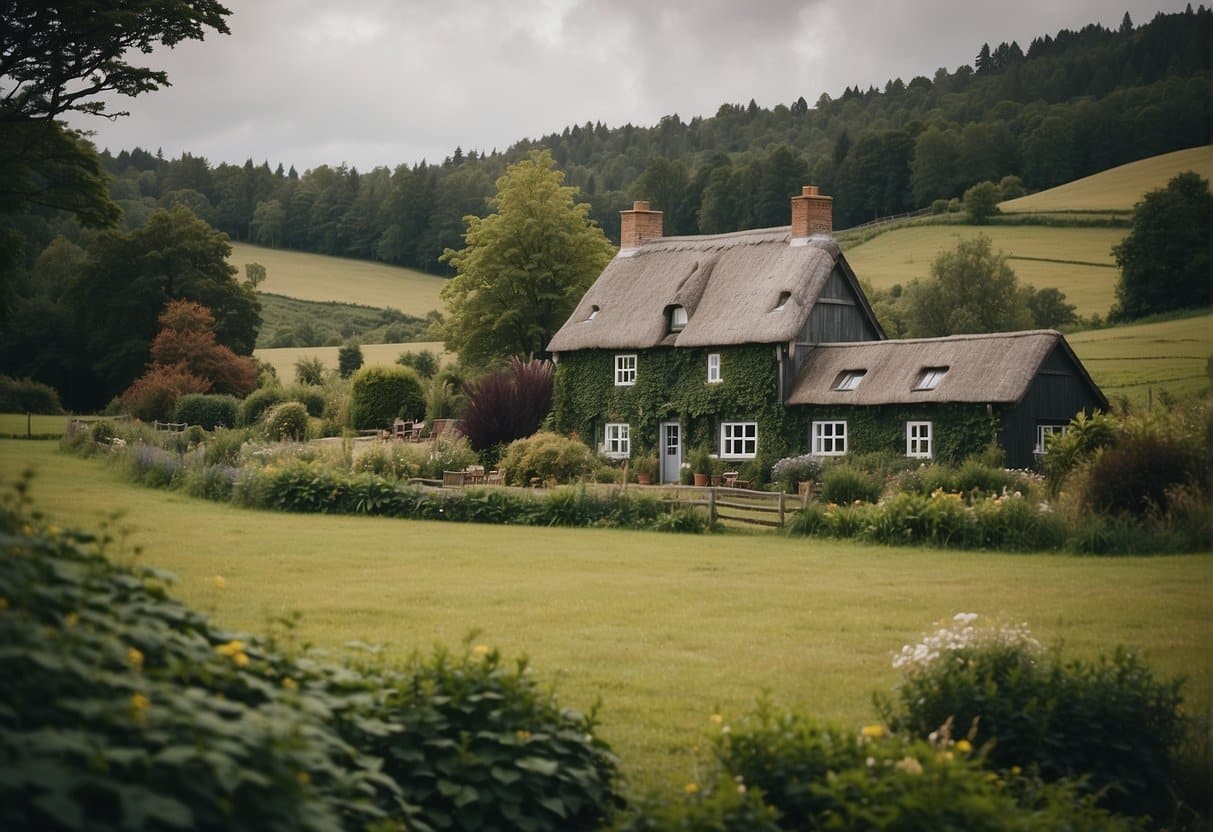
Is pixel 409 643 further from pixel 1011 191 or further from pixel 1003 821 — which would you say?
pixel 1011 191

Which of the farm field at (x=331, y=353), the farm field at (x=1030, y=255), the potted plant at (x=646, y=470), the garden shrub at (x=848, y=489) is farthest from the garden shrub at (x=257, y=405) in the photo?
the farm field at (x=1030, y=255)

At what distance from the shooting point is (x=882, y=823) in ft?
16.7

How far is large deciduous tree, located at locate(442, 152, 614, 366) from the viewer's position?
163 feet

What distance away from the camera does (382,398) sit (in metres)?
43.3

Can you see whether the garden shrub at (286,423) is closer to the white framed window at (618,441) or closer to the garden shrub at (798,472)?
the white framed window at (618,441)

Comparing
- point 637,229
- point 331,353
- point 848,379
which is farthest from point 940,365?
point 331,353

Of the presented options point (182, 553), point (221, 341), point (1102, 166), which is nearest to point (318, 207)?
point (221, 341)

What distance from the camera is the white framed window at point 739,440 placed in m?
35.0

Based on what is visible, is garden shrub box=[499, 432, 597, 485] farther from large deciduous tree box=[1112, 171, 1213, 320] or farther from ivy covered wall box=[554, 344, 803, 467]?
Result: large deciduous tree box=[1112, 171, 1213, 320]

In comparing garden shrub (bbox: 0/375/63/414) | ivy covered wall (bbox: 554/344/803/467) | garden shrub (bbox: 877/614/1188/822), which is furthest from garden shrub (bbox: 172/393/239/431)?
garden shrub (bbox: 877/614/1188/822)

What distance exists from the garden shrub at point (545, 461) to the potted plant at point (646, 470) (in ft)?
21.6

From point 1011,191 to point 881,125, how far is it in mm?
17420

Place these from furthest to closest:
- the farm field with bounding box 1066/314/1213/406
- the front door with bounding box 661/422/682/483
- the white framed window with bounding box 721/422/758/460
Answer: the farm field with bounding box 1066/314/1213/406 < the front door with bounding box 661/422/682/483 < the white framed window with bounding box 721/422/758/460

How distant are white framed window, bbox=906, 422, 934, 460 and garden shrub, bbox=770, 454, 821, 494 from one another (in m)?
2.52
